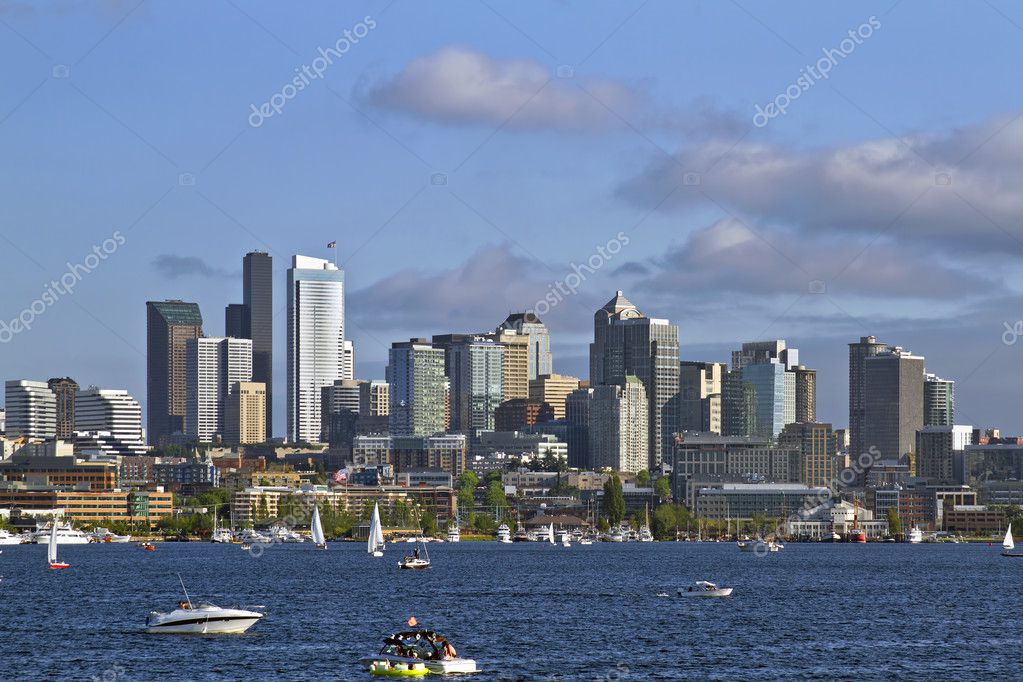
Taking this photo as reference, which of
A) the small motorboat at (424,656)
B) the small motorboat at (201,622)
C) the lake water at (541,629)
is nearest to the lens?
A: the small motorboat at (424,656)

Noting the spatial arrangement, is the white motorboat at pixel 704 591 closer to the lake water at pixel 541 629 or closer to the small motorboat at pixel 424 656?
the lake water at pixel 541 629

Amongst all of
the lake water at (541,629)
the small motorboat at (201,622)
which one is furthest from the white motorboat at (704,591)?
the small motorboat at (201,622)

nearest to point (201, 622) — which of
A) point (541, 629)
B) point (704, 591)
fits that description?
point (541, 629)

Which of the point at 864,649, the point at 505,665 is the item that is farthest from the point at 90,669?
the point at 864,649

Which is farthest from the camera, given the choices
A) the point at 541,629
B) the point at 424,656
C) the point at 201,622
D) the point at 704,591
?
the point at 704,591

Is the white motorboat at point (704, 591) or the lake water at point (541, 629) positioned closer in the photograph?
the lake water at point (541, 629)

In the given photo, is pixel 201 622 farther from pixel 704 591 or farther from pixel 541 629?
pixel 704 591
